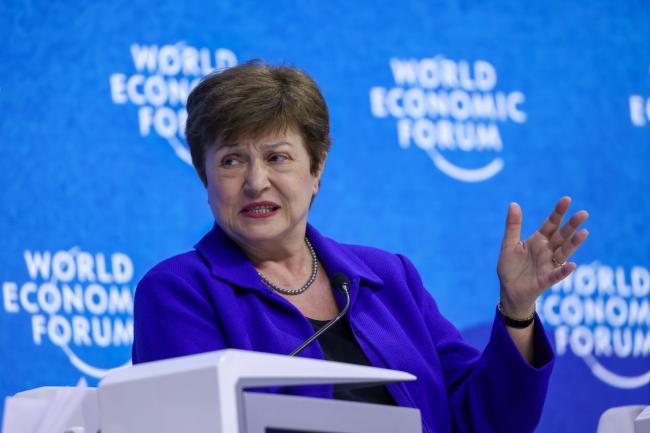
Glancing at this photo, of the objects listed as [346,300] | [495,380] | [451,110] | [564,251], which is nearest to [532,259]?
[564,251]

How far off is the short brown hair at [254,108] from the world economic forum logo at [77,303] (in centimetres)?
81

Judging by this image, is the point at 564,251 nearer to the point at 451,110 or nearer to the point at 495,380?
the point at 495,380

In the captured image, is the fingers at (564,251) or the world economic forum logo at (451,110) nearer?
the fingers at (564,251)

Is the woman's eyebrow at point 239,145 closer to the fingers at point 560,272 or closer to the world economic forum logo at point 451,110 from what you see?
the fingers at point 560,272

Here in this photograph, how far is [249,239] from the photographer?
6.41 ft

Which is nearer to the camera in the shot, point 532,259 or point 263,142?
point 532,259

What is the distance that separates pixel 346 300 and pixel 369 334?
9 centimetres

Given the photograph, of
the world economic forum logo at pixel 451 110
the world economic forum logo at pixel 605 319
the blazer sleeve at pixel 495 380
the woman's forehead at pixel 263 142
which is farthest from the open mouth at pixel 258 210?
the world economic forum logo at pixel 605 319

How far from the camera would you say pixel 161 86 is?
287 centimetres

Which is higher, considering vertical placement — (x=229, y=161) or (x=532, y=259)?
(x=229, y=161)

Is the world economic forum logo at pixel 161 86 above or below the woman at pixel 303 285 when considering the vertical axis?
above

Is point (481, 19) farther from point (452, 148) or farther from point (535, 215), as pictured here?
point (535, 215)

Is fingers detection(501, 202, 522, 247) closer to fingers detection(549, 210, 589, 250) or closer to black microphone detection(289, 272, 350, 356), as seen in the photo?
fingers detection(549, 210, 589, 250)

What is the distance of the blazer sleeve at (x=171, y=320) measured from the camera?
1.72 m
